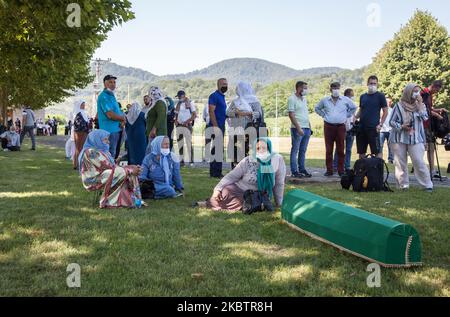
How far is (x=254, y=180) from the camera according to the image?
7.15 metres

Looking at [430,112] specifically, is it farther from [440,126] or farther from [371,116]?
[371,116]

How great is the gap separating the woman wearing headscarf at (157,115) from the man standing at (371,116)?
3.97 m

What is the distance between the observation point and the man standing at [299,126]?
10672 millimetres

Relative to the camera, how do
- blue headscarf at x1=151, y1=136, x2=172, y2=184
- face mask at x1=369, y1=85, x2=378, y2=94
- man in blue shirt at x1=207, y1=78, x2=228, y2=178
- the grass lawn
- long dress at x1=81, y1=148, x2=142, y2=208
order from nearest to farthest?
1. the grass lawn
2. long dress at x1=81, y1=148, x2=142, y2=208
3. blue headscarf at x1=151, y1=136, x2=172, y2=184
4. face mask at x1=369, y1=85, x2=378, y2=94
5. man in blue shirt at x1=207, y1=78, x2=228, y2=178

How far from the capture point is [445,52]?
48.2 metres

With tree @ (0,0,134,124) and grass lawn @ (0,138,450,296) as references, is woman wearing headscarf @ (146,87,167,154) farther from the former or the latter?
grass lawn @ (0,138,450,296)

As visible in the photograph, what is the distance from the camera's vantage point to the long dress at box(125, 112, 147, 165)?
9.34 meters

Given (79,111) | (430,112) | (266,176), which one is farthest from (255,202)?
(79,111)

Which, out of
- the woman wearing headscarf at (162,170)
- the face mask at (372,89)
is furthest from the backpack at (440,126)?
the woman wearing headscarf at (162,170)

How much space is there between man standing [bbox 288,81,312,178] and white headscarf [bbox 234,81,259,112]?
104 centimetres

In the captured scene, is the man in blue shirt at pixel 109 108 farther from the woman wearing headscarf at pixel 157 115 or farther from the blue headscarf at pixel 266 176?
the blue headscarf at pixel 266 176

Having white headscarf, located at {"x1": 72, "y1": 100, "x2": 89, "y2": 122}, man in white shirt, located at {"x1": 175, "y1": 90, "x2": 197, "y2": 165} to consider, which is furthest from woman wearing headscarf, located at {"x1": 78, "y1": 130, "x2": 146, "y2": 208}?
man in white shirt, located at {"x1": 175, "y1": 90, "x2": 197, "y2": 165}
